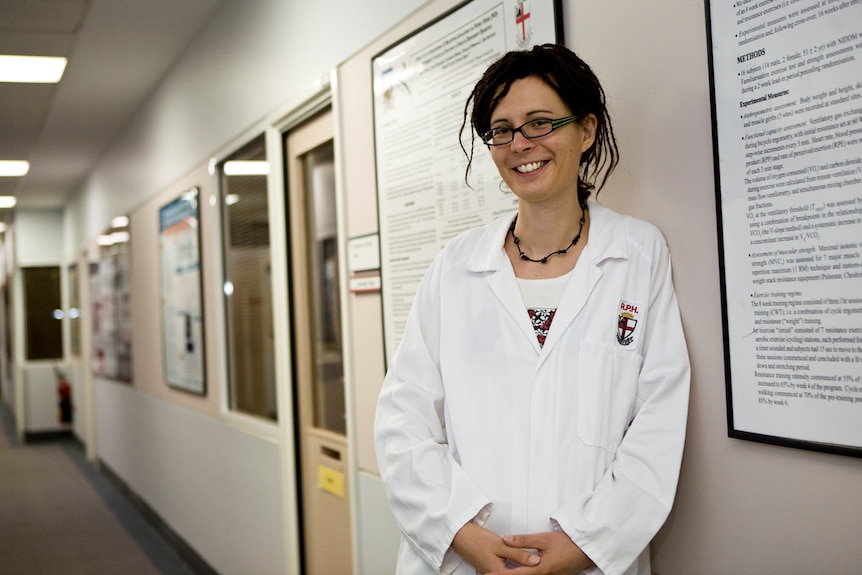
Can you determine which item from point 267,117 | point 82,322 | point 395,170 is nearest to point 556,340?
point 395,170

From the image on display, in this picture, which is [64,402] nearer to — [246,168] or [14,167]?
[14,167]

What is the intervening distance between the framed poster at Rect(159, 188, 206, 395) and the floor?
1106 millimetres

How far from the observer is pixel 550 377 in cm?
139

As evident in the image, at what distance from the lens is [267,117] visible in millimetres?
3299

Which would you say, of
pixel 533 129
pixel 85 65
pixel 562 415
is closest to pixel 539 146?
pixel 533 129

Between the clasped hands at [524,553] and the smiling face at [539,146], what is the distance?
61 centimetres

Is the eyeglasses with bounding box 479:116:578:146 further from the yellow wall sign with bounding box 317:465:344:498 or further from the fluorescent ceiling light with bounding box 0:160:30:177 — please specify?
the fluorescent ceiling light with bounding box 0:160:30:177

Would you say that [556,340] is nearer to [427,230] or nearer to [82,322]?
[427,230]

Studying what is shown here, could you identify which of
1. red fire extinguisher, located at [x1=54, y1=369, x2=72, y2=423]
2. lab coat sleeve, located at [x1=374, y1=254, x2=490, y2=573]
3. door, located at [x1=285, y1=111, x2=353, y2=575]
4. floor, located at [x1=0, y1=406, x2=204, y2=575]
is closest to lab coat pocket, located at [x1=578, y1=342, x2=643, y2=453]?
lab coat sleeve, located at [x1=374, y1=254, x2=490, y2=573]

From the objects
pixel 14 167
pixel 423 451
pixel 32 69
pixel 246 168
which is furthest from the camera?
pixel 14 167

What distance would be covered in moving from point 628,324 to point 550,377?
0.17m

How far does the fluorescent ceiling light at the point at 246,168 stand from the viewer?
348 cm

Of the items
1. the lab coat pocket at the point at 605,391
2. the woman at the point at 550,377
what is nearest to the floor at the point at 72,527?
the woman at the point at 550,377

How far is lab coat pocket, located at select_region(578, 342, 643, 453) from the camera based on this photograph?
4.39 ft
